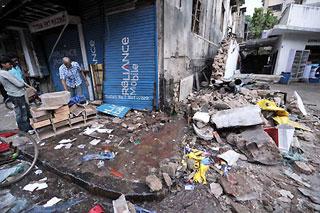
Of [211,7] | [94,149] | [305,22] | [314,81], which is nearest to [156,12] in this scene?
[94,149]

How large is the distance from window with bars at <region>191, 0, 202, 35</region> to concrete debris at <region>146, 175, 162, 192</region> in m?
6.36

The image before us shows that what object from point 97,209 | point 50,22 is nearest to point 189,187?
Result: point 97,209

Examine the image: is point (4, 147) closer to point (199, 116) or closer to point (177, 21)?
point (199, 116)

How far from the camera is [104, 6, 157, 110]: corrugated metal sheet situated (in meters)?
4.50

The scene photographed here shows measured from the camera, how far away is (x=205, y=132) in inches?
142

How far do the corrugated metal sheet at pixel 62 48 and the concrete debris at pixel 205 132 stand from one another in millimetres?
4830

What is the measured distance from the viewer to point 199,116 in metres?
3.85

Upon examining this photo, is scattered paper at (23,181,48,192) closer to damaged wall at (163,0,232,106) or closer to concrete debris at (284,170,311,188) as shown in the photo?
damaged wall at (163,0,232,106)

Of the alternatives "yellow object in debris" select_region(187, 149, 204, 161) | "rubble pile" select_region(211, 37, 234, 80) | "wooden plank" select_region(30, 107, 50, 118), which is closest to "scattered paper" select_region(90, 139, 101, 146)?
"wooden plank" select_region(30, 107, 50, 118)

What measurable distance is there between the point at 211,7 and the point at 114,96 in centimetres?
739

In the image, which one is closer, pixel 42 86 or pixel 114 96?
pixel 114 96

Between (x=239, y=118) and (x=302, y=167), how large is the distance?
128 cm

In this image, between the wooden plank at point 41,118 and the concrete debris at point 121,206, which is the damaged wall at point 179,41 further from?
the concrete debris at point 121,206

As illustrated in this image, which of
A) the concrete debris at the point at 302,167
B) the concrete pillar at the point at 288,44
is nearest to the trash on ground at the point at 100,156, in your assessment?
the concrete debris at the point at 302,167
